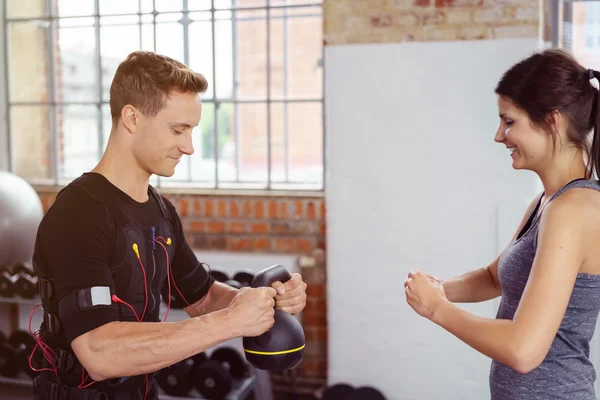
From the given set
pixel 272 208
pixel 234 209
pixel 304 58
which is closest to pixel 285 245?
pixel 272 208

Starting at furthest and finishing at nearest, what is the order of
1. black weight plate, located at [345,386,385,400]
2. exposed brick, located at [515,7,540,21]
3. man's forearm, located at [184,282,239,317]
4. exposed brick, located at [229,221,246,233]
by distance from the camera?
exposed brick, located at [229,221,246,233] < black weight plate, located at [345,386,385,400] < exposed brick, located at [515,7,540,21] < man's forearm, located at [184,282,239,317]

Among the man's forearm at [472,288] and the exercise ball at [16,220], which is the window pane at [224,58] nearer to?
the exercise ball at [16,220]

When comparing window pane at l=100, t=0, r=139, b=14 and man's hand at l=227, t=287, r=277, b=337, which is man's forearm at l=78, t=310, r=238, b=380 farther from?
window pane at l=100, t=0, r=139, b=14

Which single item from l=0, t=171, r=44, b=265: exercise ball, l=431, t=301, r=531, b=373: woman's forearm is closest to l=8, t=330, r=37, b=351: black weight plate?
l=0, t=171, r=44, b=265: exercise ball

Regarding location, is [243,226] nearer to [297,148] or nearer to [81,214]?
[297,148]

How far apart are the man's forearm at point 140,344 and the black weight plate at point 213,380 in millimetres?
1716

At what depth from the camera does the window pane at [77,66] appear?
4113mm

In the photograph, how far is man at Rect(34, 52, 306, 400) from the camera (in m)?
1.48

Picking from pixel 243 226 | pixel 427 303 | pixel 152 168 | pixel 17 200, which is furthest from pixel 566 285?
pixel 17 200

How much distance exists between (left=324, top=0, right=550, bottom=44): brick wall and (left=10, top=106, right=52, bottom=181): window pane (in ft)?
6.80

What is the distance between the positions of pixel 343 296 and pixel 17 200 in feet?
5.90

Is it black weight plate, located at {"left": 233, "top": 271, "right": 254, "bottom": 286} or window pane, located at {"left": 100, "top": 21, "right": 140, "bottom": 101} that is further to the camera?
window pane, located at {"left": 100, "top": 21, "right": 140, "bottom": 101}

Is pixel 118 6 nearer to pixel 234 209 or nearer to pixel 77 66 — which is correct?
pixel 77 66

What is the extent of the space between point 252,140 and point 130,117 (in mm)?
2294
